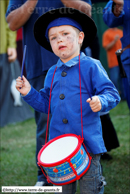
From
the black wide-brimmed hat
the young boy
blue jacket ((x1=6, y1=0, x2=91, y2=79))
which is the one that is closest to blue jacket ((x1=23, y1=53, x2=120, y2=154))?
the young boy

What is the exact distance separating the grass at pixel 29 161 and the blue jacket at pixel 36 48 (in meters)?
1.00

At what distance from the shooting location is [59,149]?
1443mm

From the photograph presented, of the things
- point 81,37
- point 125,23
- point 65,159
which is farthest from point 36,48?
point 65,159

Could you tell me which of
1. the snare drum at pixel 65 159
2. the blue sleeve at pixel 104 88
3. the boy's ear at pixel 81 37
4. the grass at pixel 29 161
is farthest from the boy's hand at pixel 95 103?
the grass at pixel 29 161

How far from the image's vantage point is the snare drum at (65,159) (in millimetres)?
1322

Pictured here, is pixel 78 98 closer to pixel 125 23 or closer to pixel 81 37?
pixel 81 37

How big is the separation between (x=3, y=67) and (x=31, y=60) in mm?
2817

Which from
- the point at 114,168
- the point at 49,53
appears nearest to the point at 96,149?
the point at 49,53

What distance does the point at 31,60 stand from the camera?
2143mm

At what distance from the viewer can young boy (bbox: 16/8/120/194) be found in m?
1.51

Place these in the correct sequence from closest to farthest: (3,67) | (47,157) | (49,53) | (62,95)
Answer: (47,157)
(62,95)
(49,53)
(3,67)

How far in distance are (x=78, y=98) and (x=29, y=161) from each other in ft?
5.27

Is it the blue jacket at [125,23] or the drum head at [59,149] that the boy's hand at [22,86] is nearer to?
the drum head at [59,149]

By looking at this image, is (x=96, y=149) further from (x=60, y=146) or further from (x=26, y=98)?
(x=26, y=98)
